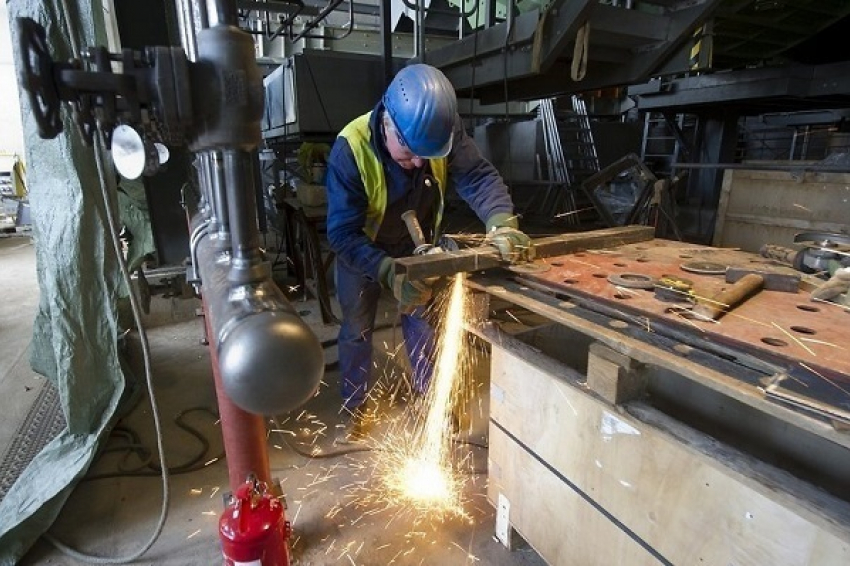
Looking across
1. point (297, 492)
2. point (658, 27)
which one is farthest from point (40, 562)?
point (658, 27)

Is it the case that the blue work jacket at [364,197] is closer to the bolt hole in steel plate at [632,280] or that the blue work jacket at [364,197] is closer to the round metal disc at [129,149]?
the bolt hole in steel plate at [632,280]

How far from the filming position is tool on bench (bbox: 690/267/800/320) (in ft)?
3.96

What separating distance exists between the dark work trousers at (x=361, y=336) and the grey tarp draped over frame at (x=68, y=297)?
3.42 feet

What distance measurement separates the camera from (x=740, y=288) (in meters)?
1.32

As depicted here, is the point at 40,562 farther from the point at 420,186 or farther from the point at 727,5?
the point at 727,5

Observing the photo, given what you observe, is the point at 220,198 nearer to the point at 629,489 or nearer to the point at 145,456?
the point at 629,489

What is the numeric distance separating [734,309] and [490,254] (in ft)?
2.32

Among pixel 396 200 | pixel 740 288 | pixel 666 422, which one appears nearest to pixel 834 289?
pixel 740 288

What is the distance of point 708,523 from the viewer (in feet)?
3.62

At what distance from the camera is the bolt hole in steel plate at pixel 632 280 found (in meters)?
1.42

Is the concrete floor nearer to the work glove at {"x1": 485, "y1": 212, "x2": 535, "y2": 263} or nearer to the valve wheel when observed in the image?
the work glove at {"x1": 485, "y1": 212, "x2": 535, "y2": 263}

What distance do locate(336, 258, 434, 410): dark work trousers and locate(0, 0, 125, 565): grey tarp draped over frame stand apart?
3.42 feet

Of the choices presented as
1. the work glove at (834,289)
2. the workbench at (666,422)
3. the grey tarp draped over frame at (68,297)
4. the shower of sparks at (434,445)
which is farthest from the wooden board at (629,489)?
the grey tarp draped over frame at (68,297)

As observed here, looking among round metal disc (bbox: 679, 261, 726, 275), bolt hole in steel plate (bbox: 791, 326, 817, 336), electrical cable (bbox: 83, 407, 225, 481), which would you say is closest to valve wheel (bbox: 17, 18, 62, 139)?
bolt hole in steel plate (bbox: 791, 326, 817, 336)
